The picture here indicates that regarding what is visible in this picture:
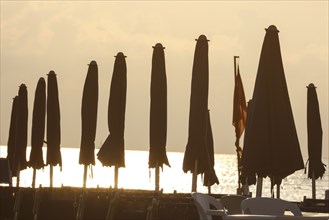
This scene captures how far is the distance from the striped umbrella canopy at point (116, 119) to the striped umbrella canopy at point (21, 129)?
384 cm

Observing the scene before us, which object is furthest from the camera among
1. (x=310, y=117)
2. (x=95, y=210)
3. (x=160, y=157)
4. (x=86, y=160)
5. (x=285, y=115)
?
(x=310, y=117)

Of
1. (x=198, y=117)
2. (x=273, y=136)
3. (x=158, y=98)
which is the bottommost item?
(x=273, y=136)

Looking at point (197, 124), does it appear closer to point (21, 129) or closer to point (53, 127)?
point (53, 127)

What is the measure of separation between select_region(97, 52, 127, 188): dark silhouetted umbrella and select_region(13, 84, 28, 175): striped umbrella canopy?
3.84m

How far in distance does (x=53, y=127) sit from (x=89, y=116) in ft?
5.25

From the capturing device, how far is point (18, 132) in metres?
22.3

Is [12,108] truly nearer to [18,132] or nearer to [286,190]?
[18,132]

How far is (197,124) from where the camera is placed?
17328 millimetres

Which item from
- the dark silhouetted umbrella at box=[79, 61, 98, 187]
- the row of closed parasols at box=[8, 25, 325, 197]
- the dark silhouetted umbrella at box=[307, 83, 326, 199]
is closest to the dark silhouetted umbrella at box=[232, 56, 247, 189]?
the row of closed parasols at box=[8, 25, 325, 197]

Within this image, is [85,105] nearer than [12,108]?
Yes

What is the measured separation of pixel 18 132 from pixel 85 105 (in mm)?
3302

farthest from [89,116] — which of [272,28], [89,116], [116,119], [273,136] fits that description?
[273,136]

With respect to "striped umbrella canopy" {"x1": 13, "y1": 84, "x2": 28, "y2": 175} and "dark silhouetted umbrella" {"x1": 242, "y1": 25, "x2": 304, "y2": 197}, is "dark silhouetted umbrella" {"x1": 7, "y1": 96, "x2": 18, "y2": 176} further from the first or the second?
"dark silhouetted umbrella" {"x1": 242, "y1": 25, "x2": 304, "y2": 197}

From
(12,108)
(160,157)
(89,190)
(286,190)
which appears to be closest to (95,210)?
(89,190)
